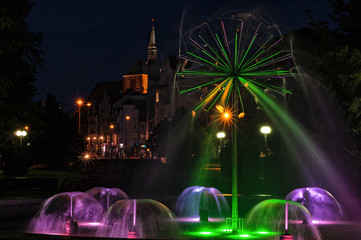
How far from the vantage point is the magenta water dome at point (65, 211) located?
20.5 m

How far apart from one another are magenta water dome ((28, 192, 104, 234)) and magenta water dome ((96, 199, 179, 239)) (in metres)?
1.48

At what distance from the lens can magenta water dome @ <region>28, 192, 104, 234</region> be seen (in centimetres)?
2055

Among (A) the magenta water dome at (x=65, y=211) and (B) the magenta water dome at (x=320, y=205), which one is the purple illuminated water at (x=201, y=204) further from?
(A) the magenta water dome at (x=65, y=211)

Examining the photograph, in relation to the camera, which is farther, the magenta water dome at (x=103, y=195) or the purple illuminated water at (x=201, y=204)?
the magenta water dome at (x=103, y=195)

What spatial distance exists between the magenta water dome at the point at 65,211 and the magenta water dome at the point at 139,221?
1481 mm

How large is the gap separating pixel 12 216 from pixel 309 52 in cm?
2243

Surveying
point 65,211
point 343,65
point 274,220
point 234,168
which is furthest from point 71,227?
point 343,65

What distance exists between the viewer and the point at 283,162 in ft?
125

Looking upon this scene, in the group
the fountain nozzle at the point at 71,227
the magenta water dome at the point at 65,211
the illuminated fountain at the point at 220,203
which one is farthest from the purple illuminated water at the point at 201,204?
the fountain nozzle at the point at 71,227

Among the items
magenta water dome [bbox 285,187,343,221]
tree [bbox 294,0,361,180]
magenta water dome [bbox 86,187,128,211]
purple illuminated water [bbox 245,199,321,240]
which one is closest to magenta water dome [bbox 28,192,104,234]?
magenta water dome [bbox 86,187,128,211]

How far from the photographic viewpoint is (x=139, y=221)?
65.9 ft

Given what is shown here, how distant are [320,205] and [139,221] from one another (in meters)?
8.30

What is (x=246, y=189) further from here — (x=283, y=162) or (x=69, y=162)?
(x=69, y=162)

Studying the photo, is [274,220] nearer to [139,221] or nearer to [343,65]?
[139,221]
